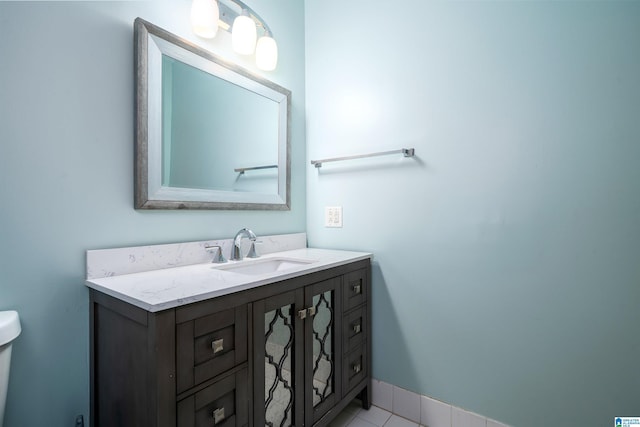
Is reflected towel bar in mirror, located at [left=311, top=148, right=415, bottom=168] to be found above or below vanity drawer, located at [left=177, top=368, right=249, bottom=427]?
above

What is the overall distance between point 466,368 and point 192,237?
4.41 feet

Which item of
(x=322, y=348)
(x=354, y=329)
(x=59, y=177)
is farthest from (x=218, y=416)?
(x=59, y=177)

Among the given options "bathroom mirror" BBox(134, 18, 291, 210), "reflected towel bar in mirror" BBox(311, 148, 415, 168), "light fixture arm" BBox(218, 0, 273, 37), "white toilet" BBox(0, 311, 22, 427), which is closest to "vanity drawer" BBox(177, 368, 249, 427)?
"white toilet" BBox(0, 311, 22, 427)

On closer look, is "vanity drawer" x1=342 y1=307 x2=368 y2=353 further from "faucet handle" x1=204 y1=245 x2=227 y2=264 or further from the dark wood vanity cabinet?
"faucet handle" x1=204 y1=245 x2=227 y2=264

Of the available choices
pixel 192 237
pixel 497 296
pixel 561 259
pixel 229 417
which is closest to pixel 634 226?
pixel 561 259

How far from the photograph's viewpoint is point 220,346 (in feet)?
2.84

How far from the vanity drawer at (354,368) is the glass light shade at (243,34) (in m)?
1.51

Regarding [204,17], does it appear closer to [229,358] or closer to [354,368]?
[229,358]

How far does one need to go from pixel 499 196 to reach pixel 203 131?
51.3 inches

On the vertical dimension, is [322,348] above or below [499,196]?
below

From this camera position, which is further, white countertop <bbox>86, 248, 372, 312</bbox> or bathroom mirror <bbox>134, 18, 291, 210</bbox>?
bathroom mirror <bbox>134, 18, 291, 210</bbox>

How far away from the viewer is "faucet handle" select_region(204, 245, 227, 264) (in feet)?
4.42

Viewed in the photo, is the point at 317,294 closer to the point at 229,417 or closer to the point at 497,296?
the point at 229,417

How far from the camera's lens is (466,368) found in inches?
54.0
